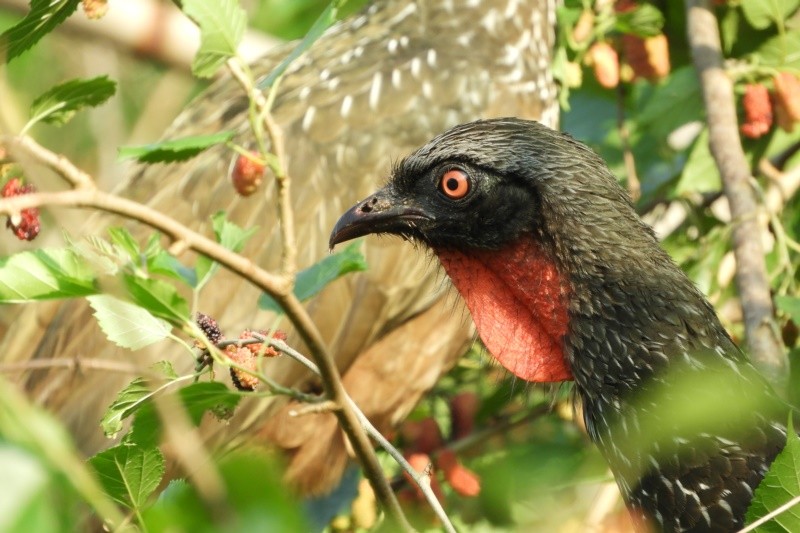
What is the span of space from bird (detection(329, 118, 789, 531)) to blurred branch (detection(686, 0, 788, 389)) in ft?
1.39

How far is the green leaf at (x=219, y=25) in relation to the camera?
6.70 ft

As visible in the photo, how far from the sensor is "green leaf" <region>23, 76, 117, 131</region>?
83.4 inches

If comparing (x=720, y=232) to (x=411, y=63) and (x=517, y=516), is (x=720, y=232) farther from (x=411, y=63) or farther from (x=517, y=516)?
(x=411, y=63)

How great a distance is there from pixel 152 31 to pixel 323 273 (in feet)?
12.9

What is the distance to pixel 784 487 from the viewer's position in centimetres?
179

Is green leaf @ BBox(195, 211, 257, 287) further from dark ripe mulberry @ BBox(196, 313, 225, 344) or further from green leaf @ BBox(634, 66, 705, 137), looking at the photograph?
green leaf @ BBox(634, 66, 705, 137)

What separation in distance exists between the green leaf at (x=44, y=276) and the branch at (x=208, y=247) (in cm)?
12

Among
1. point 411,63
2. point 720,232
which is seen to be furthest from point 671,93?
point 411,63

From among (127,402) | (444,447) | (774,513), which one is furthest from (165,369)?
(444,447)

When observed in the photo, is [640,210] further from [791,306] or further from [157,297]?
[157,297]

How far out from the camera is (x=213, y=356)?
1.89 metres

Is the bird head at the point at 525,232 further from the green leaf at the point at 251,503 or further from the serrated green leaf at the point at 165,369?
the green leaf at the point at 251,503

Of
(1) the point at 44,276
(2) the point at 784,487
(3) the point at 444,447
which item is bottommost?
(3) the point at 444,447

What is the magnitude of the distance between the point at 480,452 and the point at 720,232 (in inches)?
50.2
